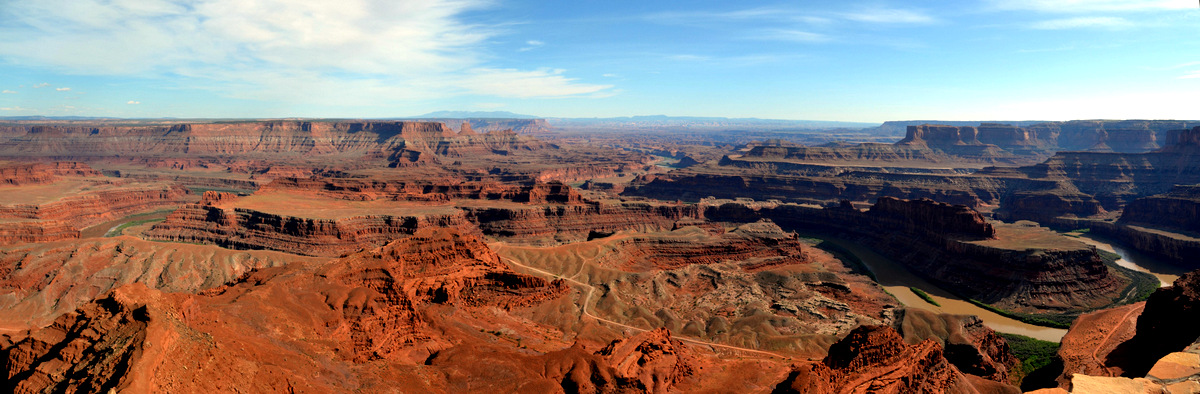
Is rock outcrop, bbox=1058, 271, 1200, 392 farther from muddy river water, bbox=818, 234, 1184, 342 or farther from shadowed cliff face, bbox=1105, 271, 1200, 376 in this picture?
muddy river water, bbox=818, 234, 1184, 342

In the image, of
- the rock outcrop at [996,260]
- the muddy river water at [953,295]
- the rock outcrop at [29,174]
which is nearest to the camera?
the muddy river water at [953,295]

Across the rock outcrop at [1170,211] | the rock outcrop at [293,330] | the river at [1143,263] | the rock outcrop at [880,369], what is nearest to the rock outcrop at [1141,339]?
the rock outcrop at [880,369]

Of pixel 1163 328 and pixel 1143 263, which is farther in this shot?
pixel 1143 263

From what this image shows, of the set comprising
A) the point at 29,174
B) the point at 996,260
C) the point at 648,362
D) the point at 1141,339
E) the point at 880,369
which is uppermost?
the point at 29,174

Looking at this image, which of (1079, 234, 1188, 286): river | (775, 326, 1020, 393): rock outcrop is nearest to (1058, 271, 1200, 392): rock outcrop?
(775, 326, 1020, 393): rock outcrop

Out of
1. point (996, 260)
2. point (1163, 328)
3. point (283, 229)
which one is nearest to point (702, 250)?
point (996, 260)

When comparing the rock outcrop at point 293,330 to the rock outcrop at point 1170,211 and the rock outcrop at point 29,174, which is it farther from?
the rock outcrop at point 29,174

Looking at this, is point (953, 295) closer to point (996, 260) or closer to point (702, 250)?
point (996, 260)

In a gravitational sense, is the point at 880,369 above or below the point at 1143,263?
above

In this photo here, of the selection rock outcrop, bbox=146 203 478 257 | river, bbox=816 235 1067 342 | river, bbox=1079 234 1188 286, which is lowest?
river, bbox=816 235 1067 342
